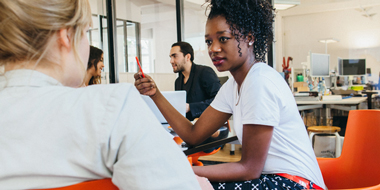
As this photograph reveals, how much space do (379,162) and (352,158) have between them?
0.39 feet

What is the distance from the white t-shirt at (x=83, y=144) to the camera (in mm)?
448

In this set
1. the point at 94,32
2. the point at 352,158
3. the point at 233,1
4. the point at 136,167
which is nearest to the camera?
the point at 136,167

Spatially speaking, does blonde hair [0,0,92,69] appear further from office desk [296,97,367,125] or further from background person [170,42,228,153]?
office desk [296,97,367,125]

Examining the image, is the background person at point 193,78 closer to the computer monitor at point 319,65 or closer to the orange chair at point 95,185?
the computer monitor at point 319,65

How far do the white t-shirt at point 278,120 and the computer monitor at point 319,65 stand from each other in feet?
12.4

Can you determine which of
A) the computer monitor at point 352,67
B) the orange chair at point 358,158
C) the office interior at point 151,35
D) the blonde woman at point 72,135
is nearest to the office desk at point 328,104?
the office interior at point 151,35

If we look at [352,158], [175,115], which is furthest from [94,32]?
[352,158]

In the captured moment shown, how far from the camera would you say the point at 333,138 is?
10.5 feet

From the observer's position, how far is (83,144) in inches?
17.8

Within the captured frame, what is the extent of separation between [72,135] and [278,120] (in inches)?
26.5

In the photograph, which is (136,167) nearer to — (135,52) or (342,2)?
(135,52)

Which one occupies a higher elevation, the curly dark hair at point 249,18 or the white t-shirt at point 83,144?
the curly dark hair at point 249,18

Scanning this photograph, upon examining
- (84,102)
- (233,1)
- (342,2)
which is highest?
(342,2)

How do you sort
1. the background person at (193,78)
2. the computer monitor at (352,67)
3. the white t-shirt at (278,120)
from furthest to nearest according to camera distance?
the computer monitor at (352,67) < the background person at (193,78) < the white t-shirt at (278,120)
